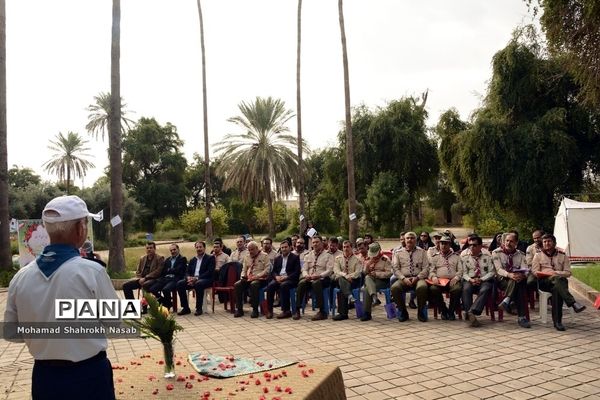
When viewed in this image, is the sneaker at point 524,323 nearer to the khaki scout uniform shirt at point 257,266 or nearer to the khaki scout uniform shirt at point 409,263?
the khaki scout uniform shirt at point 409,263

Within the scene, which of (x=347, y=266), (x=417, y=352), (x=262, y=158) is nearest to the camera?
(x=417, y=352)

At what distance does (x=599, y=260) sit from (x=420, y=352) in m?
11.4

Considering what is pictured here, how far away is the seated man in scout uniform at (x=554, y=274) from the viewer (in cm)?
743

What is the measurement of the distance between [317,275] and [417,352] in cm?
314

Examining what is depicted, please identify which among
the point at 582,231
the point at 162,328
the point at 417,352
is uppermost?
the point at 582,231

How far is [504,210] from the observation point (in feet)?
77.8

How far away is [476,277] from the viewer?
27.0 ft

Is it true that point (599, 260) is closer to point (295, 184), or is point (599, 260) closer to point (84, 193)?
point (295, 184)

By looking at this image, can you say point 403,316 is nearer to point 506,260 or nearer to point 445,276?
point 445,276

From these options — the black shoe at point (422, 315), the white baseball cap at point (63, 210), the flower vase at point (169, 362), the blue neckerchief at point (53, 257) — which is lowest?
the black shoe at point (422, 315)

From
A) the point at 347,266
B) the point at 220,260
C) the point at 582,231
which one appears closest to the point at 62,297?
the point at 347,266

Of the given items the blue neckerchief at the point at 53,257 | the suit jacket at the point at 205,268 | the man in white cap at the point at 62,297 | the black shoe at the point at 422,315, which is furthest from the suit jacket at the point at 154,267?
the blue neckerchief at the point at 53,257

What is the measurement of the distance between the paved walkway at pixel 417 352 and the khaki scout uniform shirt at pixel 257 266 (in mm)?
1057

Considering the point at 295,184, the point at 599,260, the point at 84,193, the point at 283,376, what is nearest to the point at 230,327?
the point at 283,376
